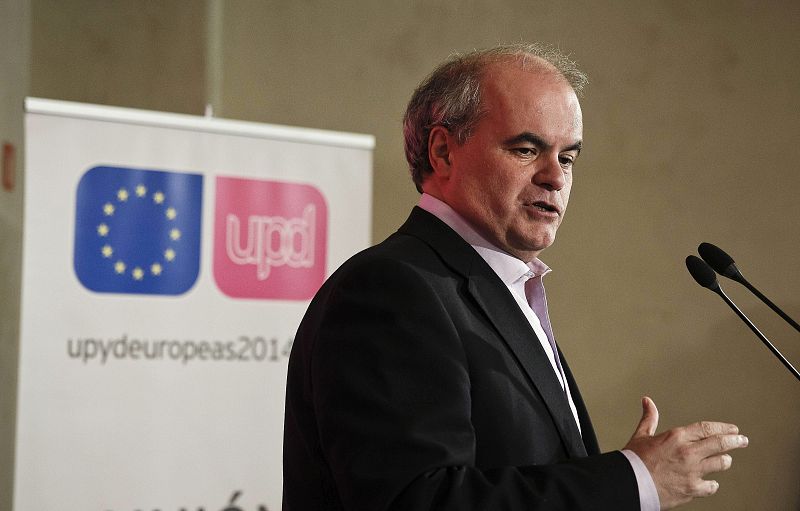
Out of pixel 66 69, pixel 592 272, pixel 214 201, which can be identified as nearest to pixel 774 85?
pixel 592 272

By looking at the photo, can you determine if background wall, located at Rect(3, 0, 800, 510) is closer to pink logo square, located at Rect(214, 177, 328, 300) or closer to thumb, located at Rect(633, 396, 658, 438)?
pink logo square, located at Rect(214, 177, 328, 300)

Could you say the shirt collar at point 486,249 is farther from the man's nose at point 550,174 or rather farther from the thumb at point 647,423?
the thumb at point 647,423

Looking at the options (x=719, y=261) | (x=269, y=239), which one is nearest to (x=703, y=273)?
(x=719, y=261)

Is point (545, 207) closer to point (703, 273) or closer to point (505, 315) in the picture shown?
point (505, 315)

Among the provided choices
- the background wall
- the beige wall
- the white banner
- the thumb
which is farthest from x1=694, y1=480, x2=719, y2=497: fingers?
the beige wall

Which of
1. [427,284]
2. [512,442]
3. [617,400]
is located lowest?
[617,400]

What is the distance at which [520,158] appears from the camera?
1.57 m

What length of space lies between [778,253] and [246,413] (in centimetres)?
266

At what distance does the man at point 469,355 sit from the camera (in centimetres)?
119

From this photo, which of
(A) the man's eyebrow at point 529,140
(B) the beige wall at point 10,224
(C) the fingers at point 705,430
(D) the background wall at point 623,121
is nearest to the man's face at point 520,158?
(A) the man's eyebrow at point 529,140

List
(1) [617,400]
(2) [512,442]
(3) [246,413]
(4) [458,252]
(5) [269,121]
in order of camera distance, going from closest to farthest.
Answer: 1. (2) [512,442]
2. (4) [458,252]
3. (3) [246,413]
4. (5) [269,121]
5. (1) [617,400]

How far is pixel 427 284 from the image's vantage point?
4.40 ft

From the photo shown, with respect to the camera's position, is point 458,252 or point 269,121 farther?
point 269,121

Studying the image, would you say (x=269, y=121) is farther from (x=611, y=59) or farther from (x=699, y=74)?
(x=699, y=74)
